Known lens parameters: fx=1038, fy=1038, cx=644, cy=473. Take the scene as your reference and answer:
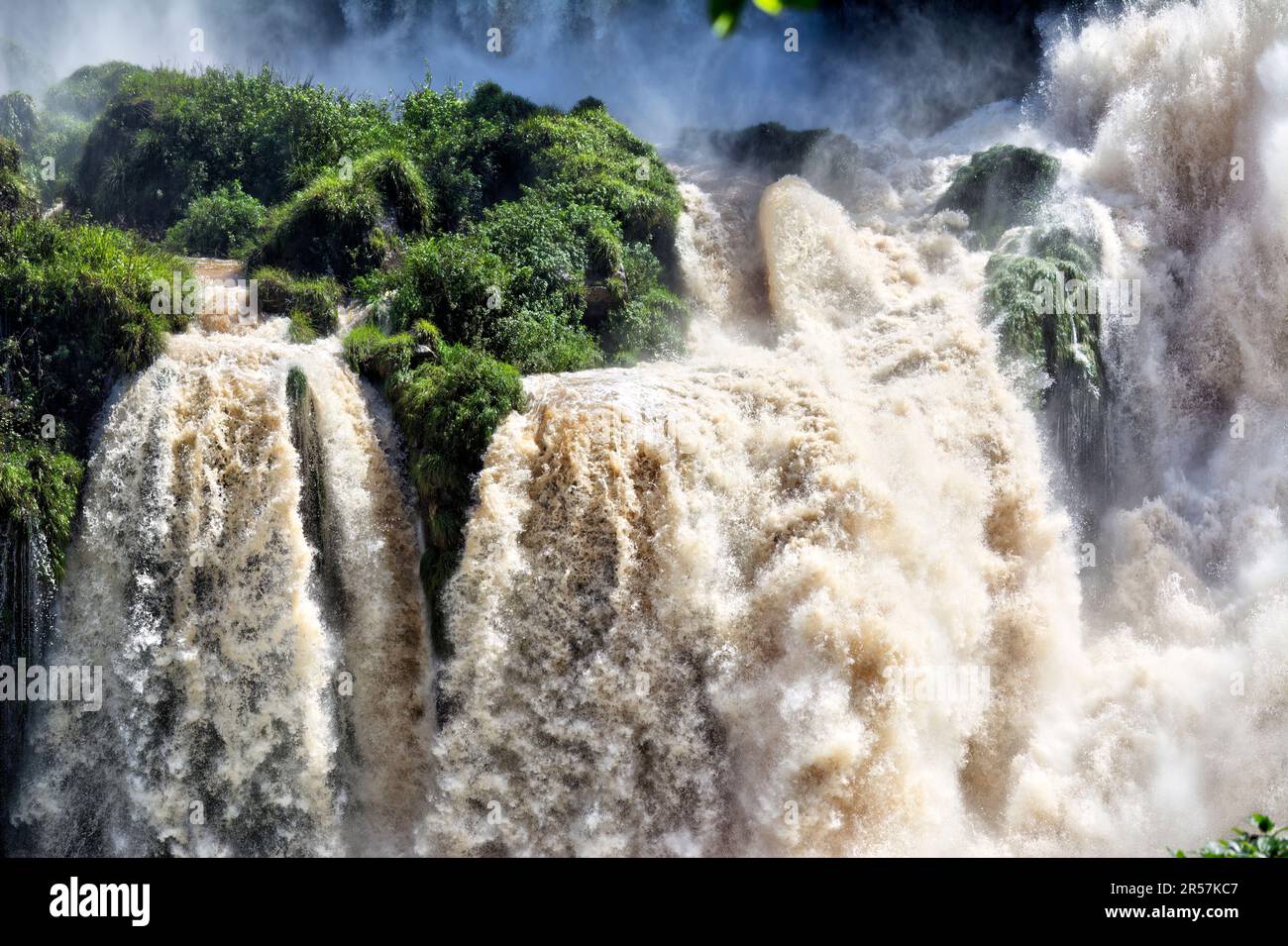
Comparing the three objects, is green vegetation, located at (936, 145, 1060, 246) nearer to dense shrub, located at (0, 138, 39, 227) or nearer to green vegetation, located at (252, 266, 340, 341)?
green vegetation, located at (252, 266, 340, 341)

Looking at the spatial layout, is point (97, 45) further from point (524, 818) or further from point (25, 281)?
point (524, 818)

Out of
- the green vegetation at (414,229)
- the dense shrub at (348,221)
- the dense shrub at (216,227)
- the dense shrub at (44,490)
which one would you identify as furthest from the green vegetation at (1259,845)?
the dense shrub at (216,227)

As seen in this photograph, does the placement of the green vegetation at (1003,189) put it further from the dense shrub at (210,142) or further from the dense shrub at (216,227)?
the dense shrub at (216,227)

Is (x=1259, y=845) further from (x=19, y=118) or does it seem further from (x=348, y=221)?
(x=19, y=118)

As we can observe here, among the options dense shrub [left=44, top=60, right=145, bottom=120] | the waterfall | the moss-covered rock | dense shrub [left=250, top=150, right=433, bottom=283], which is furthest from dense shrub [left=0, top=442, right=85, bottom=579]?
dense shrub [left=44, top=60, right=145, bottom=120]

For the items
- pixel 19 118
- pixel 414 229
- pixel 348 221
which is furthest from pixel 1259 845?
pixel 19 118

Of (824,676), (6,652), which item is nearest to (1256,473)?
(824,676)
